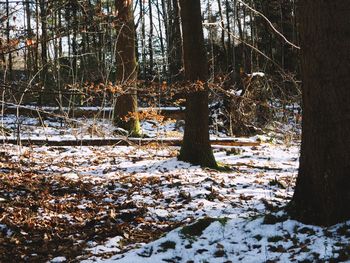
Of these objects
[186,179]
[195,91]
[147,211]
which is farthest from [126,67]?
[147,211]

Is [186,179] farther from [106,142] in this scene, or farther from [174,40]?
[174,40]

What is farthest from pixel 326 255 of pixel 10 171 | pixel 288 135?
pixel 288 135

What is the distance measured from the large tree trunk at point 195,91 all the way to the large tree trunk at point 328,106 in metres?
3.93

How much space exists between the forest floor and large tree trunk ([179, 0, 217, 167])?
36 cm

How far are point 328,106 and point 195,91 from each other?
4550 mm

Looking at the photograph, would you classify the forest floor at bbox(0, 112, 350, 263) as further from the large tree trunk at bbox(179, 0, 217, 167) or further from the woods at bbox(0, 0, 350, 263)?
the large tree trunk at bbox(179, 0, 217, 167)

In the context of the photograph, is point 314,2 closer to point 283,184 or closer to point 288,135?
point 283,184

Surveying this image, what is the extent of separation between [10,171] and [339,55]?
614 cm

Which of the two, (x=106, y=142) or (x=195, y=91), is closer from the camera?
(x=195, y=91)

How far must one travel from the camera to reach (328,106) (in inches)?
155

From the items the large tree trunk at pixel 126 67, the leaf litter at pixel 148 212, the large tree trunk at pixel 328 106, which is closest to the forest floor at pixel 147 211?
the leaf litter at pixel 148 212

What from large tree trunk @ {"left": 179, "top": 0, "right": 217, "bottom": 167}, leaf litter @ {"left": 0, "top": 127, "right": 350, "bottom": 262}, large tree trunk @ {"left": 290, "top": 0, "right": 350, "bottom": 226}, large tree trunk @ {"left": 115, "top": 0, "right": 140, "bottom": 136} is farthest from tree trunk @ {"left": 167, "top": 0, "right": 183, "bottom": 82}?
large tree trunk @ {"left": 290, "top": 0, "right": 350, "bottom": 226}

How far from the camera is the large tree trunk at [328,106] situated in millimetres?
3895

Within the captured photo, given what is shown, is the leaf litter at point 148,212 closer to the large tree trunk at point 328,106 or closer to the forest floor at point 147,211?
the forest floor at point 147,211
